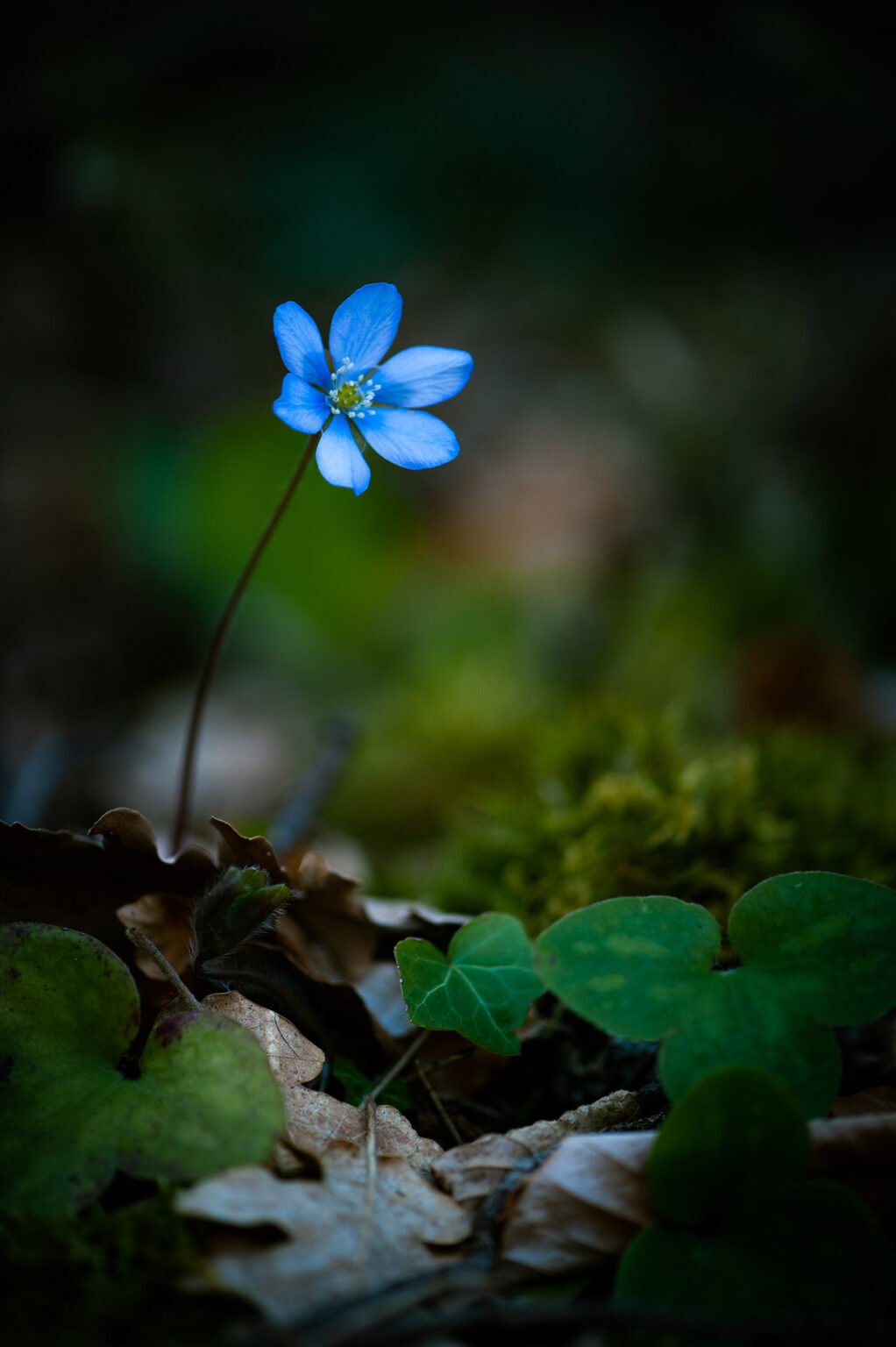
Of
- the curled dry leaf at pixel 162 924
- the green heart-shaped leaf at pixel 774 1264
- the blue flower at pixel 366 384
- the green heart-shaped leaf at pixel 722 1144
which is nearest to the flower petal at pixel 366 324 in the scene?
the blue flower at pixel 366 384

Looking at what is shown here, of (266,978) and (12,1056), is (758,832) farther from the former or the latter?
(12,1056)

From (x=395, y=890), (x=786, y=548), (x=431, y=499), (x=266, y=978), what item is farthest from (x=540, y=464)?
(x=266, y=978)

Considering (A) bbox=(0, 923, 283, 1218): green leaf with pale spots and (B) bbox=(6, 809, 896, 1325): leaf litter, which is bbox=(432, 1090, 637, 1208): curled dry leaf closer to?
(B) bbox=(6, 809, 896, 1325): leaf litter

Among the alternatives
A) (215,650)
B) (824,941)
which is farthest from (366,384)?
(824,941)

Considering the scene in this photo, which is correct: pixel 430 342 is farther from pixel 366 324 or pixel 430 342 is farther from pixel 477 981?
pixel 477 981

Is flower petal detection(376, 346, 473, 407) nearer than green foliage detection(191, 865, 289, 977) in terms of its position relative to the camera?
No

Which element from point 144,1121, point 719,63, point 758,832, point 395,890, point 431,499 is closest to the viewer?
point 144,1121

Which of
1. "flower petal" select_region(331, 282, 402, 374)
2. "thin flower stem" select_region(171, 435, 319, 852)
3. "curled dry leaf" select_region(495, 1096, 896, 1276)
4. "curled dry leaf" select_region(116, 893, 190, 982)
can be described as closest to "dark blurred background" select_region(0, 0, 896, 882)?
"thin flower stem" select_region(171, 435, 319, 852)
